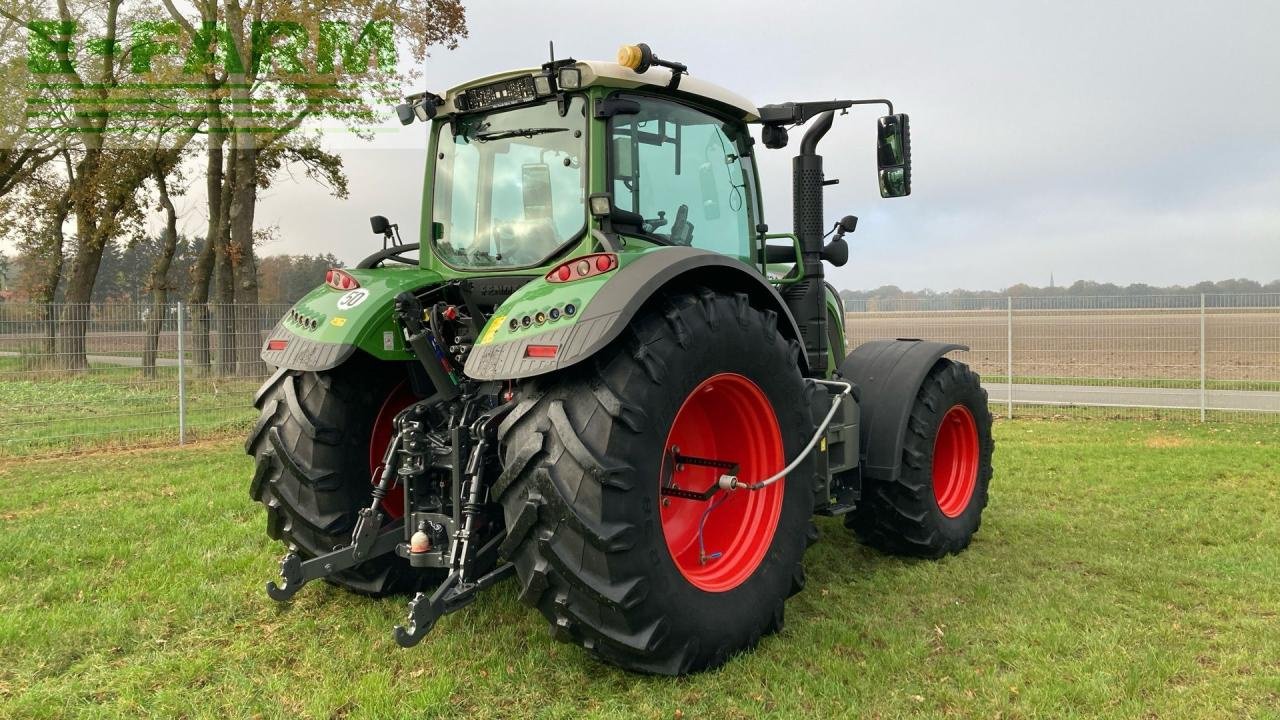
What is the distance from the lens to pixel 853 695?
2.89 metres

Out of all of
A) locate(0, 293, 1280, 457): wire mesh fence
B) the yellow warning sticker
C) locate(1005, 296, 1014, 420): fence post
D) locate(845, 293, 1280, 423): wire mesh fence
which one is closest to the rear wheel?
the yellow warning sticker

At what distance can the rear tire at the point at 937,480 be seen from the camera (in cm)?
447

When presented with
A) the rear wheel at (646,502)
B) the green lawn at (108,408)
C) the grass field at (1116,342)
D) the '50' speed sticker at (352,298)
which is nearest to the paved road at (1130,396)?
the grass field at (1116,342)

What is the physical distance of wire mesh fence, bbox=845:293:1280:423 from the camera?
423 inches

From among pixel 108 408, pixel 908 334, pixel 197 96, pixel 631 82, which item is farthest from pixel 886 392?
pixel 197 96

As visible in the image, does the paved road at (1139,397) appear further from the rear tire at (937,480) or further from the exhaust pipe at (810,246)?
the exhaust pipe at (810,246)

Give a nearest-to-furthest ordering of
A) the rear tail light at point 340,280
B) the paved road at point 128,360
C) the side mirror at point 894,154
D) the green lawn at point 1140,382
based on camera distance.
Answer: the rear tail light at point 340,280
the side mirror at point 894,154
the paved road at point 128,360
the green lawn at point 1140,382

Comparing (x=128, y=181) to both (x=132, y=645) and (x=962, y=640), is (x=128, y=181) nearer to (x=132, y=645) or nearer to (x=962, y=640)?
(x=132, y=645)

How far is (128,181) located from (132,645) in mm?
18442

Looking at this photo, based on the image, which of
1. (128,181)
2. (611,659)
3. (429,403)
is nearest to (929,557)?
(611,659)

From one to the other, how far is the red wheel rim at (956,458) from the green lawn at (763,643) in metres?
0.34

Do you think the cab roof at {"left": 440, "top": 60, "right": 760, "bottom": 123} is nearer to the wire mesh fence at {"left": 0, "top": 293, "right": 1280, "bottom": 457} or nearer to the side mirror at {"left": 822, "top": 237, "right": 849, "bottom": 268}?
the side mirror at {"left": 822, "top": 237, "right": 849, "bottom": 268}

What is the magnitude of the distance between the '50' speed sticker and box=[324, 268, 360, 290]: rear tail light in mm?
72

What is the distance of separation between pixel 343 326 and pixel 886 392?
2860 mm
